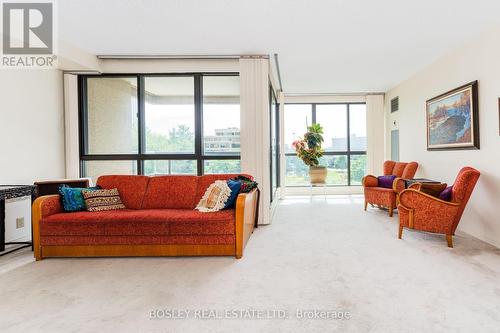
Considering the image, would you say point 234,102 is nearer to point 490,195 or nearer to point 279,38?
point 279,38

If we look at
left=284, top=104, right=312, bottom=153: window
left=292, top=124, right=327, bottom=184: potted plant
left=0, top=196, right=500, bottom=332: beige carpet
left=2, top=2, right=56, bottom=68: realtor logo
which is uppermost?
left=2, top=2, right=56, bottom=68: realtor logo

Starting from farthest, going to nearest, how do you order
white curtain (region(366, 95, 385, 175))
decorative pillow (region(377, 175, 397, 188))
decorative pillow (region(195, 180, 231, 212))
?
1. white curtain (region(366, 95, 385, 175))
2. decorative pillow (region(377, 175, 397, 188))
3. decorative pillow (region(195, 180, 231, 212))

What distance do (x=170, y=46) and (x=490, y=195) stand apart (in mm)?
4633

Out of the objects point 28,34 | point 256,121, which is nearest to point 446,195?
point 256,121

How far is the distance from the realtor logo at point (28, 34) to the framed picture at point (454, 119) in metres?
5.15

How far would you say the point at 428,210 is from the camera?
11.6ft

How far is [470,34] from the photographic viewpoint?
3.76m

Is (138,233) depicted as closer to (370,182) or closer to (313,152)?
(370,182)

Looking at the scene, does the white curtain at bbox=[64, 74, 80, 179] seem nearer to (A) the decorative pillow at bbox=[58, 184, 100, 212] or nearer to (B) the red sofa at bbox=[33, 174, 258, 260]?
(A) the decorative pillow at bbox=[58, 184, 100, 212]

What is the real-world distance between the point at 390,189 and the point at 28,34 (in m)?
5.88

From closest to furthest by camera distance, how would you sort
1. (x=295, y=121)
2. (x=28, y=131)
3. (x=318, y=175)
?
(x=28, y=131) → (x=318, y=175) → (x=295, y=121)

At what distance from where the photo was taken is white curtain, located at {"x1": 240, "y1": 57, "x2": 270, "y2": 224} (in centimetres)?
458

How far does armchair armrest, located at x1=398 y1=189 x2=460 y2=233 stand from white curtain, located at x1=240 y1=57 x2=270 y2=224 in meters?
1.99

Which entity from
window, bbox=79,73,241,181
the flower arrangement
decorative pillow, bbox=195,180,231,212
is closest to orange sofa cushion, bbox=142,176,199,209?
decorative pillow, bbox=195,180,231,212
